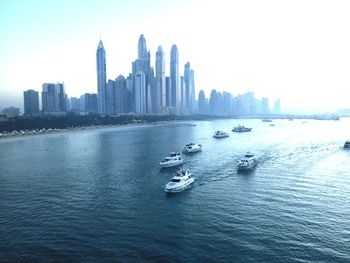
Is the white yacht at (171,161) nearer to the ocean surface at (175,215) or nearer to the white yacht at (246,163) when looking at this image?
the ocean surface at (175,215)

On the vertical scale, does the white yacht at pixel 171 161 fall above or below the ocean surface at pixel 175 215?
above

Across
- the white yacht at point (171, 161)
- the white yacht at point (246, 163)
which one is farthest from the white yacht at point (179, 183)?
the white yacht at point (171, 161)

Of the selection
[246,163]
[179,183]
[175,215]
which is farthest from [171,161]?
[175,215]

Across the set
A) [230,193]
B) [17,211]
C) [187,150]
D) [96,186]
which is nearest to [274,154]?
[187,150]

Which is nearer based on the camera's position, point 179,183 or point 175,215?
point 175,215

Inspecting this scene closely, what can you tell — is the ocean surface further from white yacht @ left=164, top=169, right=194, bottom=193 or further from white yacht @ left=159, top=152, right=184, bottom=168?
white yacht @ left=159, top=152, right=184, bottom=168

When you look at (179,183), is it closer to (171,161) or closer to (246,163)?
(246,163)

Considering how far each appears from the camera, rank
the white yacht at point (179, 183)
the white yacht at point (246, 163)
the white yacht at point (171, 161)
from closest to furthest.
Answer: the white yacht at point (179, 183)
the white yacht at point (246, 163)
the white yacht at point (171, 161)

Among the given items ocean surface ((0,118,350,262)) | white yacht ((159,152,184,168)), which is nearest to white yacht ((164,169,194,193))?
ocean surface ((0,118,350,262))
